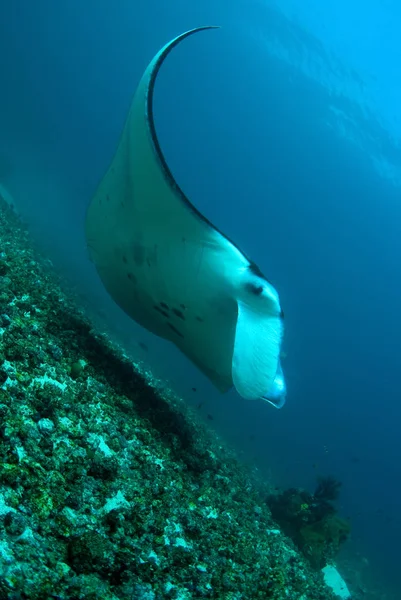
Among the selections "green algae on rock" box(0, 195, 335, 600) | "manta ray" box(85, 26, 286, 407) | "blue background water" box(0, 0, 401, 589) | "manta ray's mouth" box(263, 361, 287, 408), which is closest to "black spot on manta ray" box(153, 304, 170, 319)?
"manta ray" box(85, 26, 286, 407)

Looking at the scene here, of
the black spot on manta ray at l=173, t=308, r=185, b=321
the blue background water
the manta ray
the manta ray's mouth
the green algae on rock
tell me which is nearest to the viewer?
the green algae on rock

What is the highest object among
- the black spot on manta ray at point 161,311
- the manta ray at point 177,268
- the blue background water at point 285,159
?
the manta ray at point 177,268

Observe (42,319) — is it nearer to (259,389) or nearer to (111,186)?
(111,186)

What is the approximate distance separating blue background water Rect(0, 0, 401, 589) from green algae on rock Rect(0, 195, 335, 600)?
19.0 metres

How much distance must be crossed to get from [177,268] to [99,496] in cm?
157

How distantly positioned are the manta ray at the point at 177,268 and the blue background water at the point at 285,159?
743 inches

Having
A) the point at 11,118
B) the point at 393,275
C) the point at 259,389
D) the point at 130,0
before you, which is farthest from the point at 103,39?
the point at 259,389

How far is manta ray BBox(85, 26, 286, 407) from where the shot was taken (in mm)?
2316

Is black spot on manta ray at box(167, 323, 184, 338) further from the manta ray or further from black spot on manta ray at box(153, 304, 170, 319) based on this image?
black spot on manta ray at box(153, 304, 170, 319)

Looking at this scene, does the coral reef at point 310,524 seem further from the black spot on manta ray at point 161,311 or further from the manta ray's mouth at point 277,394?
the black spot on manta ray at point 161,311

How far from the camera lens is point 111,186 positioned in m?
3.17

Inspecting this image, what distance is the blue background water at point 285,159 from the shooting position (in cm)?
3812

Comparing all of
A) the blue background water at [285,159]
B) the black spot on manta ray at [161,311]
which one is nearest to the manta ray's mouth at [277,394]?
the black spot on manta ray at [161,311]

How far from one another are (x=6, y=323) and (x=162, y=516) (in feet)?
5.35
